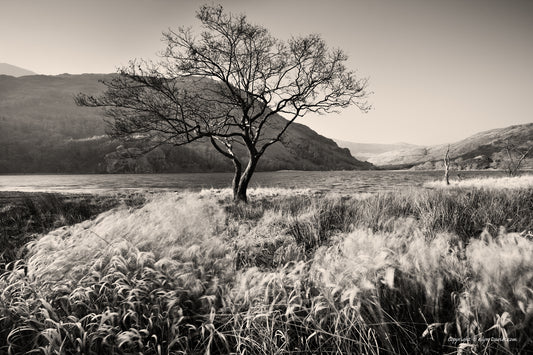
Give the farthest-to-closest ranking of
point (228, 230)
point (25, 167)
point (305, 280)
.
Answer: point (25, 167) → point (228, 230) → point (305, 280)

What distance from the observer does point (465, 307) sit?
90.8 inches

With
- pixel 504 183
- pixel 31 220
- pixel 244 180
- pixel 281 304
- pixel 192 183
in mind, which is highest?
pixel 244 180

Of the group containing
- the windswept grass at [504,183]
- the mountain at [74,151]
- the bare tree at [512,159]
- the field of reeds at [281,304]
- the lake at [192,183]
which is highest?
the mountain at [74,151]

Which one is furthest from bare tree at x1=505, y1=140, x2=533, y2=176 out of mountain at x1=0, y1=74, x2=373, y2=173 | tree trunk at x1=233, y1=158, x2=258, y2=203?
mountain at x1=0, y1=74, x2=373, y2=173

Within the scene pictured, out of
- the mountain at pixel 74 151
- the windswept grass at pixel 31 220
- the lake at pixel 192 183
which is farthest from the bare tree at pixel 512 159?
the mountain at pixel 74 151

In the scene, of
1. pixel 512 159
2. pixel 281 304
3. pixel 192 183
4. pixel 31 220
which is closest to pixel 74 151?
pixel 192 183

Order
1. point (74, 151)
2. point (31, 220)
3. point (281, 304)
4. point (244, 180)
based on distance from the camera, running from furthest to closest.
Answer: point (74, 151)
point (244, 180)
point (31, 220)
point (281, 304)

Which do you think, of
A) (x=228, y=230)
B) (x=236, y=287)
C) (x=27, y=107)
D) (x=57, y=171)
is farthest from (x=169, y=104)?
(x=27, y=107)

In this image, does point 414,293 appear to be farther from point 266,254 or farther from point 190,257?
point 190,257

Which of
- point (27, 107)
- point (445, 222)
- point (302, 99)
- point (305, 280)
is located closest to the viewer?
point (305, 280)

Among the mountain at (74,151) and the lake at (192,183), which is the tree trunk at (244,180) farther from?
the mountain at (74,151)

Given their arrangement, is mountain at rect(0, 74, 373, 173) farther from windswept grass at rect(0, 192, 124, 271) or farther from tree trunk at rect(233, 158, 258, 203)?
windswept grass at rect(0, 192, 124, 271)

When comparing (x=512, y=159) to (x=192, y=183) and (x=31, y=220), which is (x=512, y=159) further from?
(x=192, y=183)

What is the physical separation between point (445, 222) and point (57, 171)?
6664 inches
